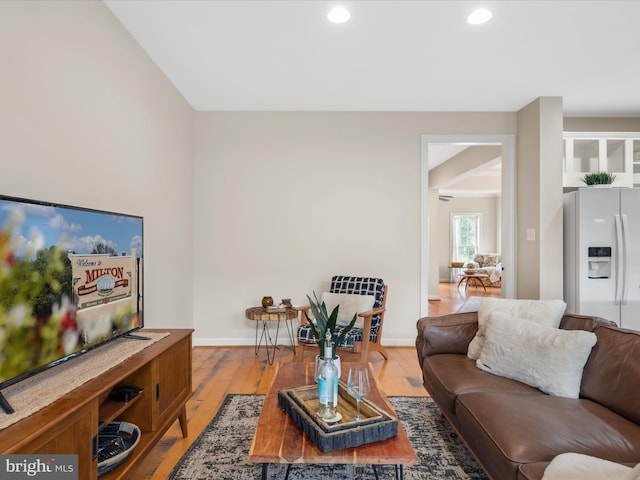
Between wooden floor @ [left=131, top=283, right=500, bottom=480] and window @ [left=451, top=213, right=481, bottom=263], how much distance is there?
766 cm

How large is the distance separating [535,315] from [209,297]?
3.29 meters

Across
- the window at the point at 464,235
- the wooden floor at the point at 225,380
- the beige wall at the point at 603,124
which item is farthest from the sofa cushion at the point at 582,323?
the window at the point at 464,235

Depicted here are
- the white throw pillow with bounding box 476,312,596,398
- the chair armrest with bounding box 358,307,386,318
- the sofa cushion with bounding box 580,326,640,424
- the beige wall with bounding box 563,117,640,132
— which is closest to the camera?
the sofa cushion with bounding box 580,326,640,424

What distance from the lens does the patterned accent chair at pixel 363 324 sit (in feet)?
10.3

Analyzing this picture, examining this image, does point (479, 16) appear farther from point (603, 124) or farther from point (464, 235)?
point (464, 235)

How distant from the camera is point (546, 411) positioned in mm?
1593

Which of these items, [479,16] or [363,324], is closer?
[479,16]

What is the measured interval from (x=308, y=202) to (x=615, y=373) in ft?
10.1

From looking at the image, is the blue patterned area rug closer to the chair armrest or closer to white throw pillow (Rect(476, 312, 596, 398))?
white throw pillow (Rect(476, 312, 596, 398))

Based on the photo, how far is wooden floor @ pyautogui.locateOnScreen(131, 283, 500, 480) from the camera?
78.9 inches

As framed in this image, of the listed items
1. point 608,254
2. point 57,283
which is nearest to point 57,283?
point 57,283

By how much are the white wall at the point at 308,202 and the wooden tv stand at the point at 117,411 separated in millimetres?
1835

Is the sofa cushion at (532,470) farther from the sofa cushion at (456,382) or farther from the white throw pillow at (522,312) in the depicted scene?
the white throw pillow at (522,312)

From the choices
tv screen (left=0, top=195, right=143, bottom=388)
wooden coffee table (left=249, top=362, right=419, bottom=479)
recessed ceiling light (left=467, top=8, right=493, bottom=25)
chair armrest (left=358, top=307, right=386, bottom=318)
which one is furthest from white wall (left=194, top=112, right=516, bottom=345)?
wooden coffee table (left=249, top=362, right=419, bottom=479)
